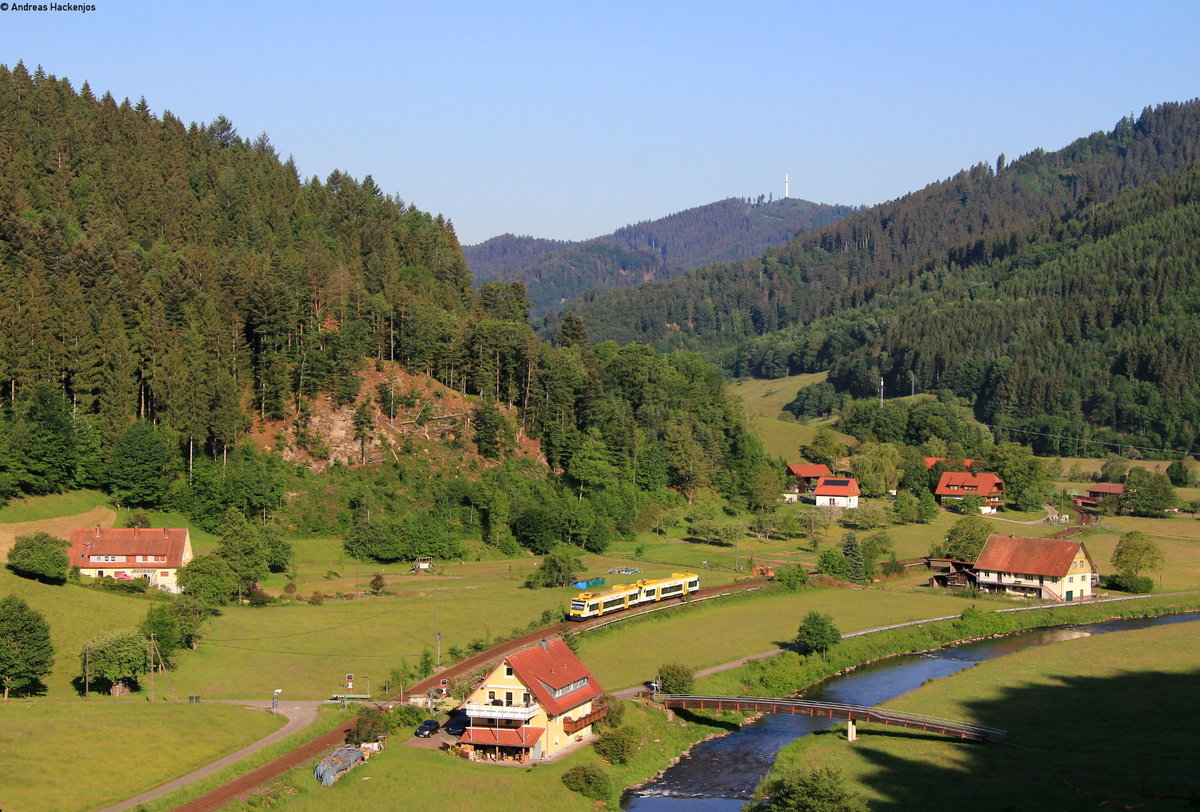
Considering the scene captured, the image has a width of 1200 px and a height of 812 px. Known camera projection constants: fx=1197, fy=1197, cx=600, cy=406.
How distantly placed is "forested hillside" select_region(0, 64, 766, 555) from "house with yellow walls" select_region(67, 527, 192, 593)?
9627mm

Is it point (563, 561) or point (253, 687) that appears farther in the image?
point (563, 561)

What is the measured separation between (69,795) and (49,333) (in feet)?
203

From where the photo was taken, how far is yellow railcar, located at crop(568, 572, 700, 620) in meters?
87.2

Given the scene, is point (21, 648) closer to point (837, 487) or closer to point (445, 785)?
point (445, 785)

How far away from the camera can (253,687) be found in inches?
2653

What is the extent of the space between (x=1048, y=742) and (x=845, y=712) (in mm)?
10403

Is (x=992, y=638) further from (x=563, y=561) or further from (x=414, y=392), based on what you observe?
(x=414, y=392)

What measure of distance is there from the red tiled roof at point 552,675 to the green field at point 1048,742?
11.1 metres

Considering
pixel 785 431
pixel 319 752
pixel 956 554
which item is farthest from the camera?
pixel 785 431

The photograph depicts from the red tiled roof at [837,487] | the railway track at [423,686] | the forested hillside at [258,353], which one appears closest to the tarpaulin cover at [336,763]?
the railway track at [423,686]

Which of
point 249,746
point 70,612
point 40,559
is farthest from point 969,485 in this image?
point 249,746

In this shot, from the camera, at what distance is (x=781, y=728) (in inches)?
2704

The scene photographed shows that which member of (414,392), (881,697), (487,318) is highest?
(487,318)

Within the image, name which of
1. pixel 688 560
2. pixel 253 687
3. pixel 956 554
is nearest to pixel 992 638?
pixel 956 554
